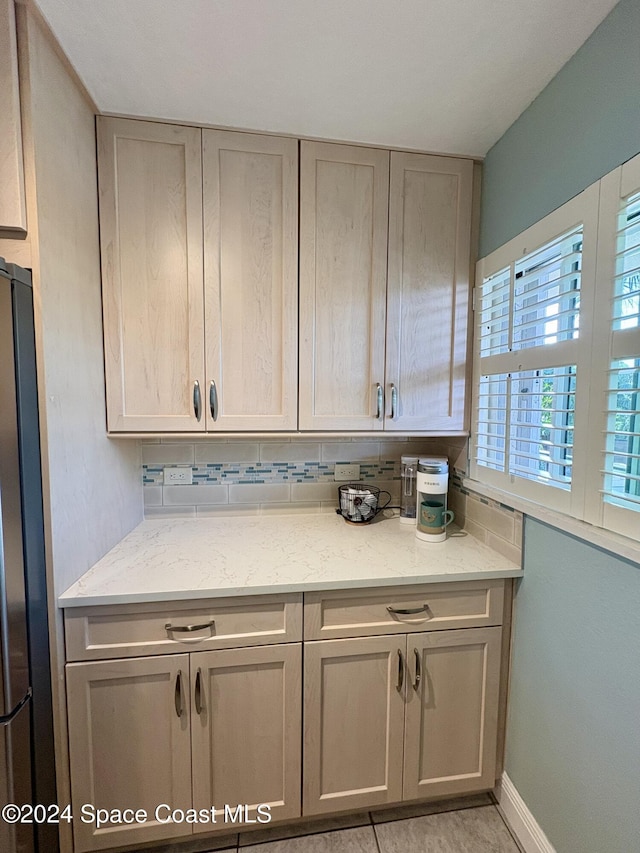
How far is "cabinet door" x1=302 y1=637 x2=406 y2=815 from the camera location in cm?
121

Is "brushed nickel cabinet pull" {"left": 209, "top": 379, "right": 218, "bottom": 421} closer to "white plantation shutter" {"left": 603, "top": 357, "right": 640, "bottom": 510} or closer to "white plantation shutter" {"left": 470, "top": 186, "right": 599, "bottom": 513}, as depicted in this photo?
"white plantation shutter" {"left": 470, "top": 186, "right": 599, "bottom": 513}

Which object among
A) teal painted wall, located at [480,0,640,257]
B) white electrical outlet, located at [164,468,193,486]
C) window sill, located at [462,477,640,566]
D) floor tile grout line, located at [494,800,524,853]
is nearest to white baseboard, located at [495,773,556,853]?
floor tile grout line, located at [494,800,524,853]

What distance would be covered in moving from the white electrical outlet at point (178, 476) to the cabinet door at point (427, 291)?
0.94 meters

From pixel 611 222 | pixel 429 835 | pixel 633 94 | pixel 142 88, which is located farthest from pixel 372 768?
pixel 142 88

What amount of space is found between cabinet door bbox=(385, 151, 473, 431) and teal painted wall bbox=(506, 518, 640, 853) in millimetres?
603

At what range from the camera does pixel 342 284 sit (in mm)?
1458

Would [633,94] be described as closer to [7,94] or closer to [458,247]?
[458,247]

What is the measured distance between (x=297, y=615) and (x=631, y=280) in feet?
4.30

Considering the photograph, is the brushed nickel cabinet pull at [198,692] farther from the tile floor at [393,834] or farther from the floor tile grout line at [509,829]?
the floor tile grout line at [509,829]

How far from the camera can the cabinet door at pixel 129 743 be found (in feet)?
3.62

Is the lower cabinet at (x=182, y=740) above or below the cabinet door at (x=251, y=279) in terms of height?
below

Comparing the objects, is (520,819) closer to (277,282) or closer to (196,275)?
(277,282)

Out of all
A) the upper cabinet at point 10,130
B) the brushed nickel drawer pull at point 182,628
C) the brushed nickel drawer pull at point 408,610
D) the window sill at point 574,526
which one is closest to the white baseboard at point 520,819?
the brushed nickel drawer pull at point 408,610

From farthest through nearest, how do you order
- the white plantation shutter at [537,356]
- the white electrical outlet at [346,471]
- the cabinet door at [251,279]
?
the white electrical outlet at [346,471] < the cabinet door at [251,279] < the white plantation shutter at [537,356]
